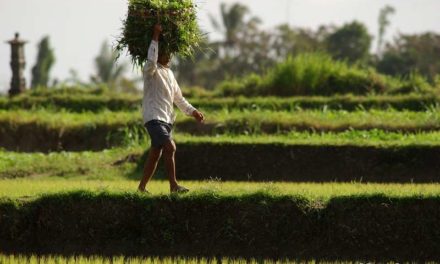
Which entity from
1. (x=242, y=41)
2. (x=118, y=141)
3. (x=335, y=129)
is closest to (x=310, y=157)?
(x=335, y=129)

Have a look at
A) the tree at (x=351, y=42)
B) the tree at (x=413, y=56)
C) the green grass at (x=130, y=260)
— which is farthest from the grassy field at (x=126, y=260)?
the tree at (x=351, y=42)

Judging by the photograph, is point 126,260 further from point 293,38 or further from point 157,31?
point 293,38

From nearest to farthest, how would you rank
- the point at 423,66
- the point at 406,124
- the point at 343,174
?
the point at 343,174 < the point at 406,124 < the point at 423,66

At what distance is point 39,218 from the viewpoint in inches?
363

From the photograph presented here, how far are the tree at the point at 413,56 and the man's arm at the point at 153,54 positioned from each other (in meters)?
30.5

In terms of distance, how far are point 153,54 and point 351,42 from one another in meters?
34.2

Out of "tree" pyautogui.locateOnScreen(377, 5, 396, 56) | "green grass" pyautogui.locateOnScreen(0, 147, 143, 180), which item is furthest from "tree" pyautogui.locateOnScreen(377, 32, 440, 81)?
A: "green grass" pyautogui.locateOnScreen(0, 147, 143, 180)

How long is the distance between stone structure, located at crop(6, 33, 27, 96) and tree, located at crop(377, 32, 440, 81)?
17566 mm

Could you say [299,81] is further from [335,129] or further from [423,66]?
[423,66]

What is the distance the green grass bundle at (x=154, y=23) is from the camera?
366 inches

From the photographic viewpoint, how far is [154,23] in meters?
9.30

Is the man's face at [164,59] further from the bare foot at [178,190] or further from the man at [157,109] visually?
the bare foot at [178,190]

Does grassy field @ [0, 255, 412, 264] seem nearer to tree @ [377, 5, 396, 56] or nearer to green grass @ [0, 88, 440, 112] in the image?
green grass @ [0, 88, 440, 112]

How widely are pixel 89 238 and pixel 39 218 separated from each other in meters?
0.53
